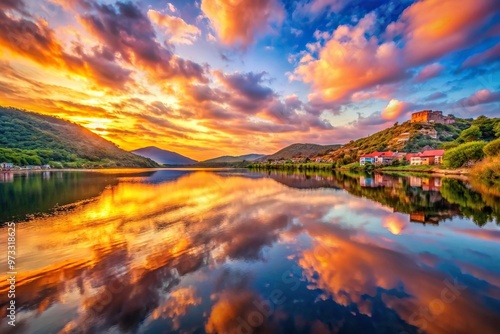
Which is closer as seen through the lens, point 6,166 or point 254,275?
point 254,275

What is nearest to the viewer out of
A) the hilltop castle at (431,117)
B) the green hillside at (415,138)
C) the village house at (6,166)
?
the village house at (6,166)

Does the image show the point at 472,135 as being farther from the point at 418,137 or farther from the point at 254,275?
the point at 254,275

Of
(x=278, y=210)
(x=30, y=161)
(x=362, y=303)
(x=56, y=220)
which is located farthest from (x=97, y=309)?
(x=30, y=161)

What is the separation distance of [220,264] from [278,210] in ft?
36.5

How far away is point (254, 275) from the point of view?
7.79m

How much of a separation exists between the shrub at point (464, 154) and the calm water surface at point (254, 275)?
4912 centimetres

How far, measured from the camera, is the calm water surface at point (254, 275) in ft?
17.8

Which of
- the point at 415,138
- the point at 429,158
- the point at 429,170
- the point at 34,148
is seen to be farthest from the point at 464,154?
the point at 34,148

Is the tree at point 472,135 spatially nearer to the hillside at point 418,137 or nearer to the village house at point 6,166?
the hillside at point 418,137

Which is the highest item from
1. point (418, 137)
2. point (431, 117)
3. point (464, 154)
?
point (431, 117)

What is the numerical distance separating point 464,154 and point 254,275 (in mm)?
67497

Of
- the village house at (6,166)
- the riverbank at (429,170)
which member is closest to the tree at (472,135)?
the riverbank at (429,170)

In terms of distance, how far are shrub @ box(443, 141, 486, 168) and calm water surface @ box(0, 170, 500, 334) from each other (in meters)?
49.1

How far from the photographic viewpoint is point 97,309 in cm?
587
